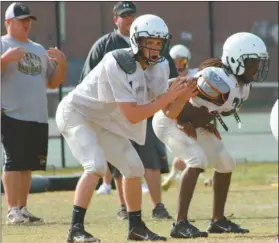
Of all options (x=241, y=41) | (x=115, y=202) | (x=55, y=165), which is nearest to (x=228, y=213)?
(x=115, y=202)

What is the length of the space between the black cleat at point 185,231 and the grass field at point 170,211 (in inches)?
4.6

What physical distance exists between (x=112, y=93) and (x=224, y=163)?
4.18 ft

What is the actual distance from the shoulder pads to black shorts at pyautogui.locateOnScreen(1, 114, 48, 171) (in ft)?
7.57

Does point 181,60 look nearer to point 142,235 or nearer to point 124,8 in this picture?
point 124,8

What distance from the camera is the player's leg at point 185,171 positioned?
8.20 metres

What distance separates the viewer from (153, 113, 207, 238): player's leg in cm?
820

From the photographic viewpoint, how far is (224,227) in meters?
8.58

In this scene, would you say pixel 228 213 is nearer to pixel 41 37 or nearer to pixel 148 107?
pixel 148 107

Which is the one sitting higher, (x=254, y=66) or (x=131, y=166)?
(x=254, y=66)

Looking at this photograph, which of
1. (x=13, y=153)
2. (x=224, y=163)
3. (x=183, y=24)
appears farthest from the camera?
(x=183, y=24)

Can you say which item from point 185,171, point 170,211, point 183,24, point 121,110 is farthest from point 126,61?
point 183,24

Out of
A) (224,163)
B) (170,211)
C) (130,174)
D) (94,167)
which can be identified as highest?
(94,167)

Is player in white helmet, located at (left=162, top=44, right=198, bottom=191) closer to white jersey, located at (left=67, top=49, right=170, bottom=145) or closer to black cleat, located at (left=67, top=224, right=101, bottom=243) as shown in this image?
white jersey, located at (left=67, top=49, right=170, bottom=145)

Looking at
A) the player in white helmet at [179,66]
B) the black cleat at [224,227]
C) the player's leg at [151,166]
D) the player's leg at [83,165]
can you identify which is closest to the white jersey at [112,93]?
the player's leg at [83,165]
